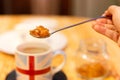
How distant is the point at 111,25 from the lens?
90 centimetres

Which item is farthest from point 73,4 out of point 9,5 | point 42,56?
point 42,56

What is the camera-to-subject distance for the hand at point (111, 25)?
84 cm

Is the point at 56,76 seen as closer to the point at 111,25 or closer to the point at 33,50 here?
the point at 33,50

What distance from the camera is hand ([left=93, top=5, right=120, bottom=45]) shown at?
844mm

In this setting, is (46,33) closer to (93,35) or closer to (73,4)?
(93,35)

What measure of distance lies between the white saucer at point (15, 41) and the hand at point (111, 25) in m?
0.25

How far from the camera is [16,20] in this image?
1.43m

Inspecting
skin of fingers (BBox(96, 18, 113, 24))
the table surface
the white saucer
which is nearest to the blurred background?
the table surface

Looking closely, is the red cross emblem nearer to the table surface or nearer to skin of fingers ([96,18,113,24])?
the table surface

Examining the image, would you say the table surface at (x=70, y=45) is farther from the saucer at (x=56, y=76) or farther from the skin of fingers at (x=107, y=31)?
the skin of fingers at (x=107, y=31)

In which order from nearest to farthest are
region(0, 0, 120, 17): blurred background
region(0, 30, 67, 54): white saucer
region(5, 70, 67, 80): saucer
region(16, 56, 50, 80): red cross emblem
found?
region(16, 56, 50, 80): red cross emblem, region(5, 70, 67, 80): saucer, region(0, 30, 67, 54): white saucer, region(0, 0, 120, 17): blurred background

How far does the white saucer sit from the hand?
0.81 feet

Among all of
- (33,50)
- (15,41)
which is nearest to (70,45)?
(15,41)

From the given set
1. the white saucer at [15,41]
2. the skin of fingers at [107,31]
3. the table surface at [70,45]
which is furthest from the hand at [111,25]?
the white saucer at [15,41]
